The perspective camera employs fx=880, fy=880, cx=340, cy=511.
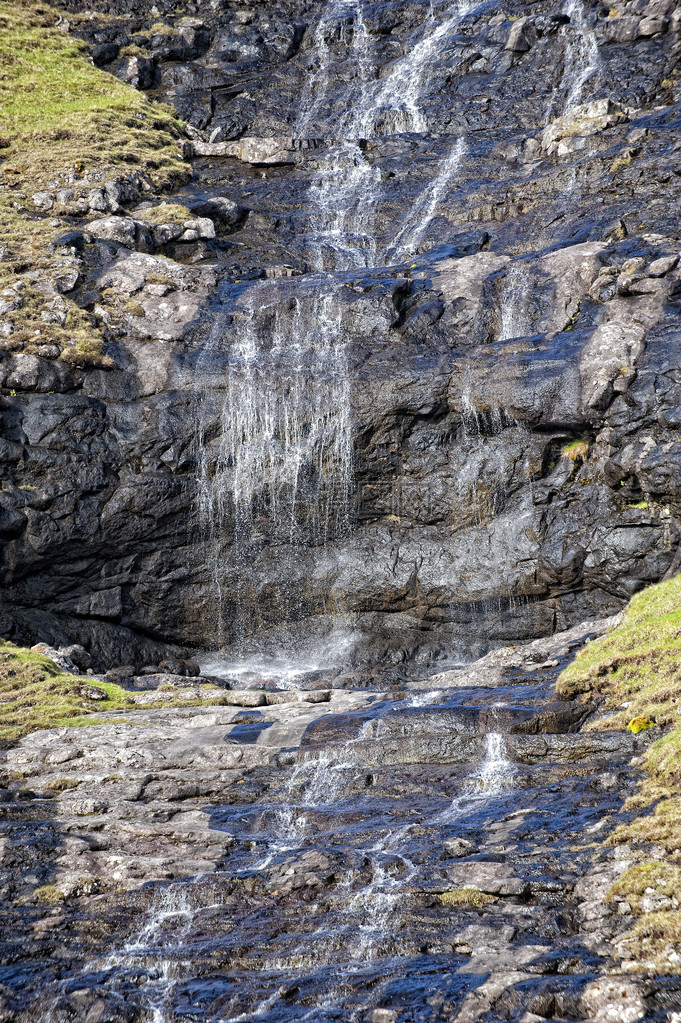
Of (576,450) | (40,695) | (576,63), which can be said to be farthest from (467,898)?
(576,63)

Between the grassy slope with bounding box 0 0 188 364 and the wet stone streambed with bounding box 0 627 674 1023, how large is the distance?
53.4 ft

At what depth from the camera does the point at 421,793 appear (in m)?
13.3

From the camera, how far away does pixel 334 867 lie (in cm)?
1113

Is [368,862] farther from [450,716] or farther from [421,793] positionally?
[450,716]

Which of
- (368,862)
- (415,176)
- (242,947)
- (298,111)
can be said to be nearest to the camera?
(242,947)

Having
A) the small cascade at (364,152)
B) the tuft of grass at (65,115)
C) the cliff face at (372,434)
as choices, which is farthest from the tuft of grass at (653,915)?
the tuft of grass at (65,115)

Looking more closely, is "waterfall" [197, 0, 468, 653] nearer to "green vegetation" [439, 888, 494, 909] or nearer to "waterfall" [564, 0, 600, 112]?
"waterfall" [564, 0, 600, 112]

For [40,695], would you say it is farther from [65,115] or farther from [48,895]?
[65,115]

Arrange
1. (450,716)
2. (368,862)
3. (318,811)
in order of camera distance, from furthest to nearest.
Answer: (450,716) < (318,811) < (368,862)

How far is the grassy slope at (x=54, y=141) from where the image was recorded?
28.2m

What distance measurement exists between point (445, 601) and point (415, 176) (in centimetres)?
2005

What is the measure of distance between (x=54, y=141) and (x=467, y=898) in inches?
1497

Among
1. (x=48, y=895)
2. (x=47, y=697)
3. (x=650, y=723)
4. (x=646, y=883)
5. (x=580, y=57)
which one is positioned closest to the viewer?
(x=646, y=883)

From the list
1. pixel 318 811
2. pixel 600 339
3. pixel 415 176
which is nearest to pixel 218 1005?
pixel 318 811
